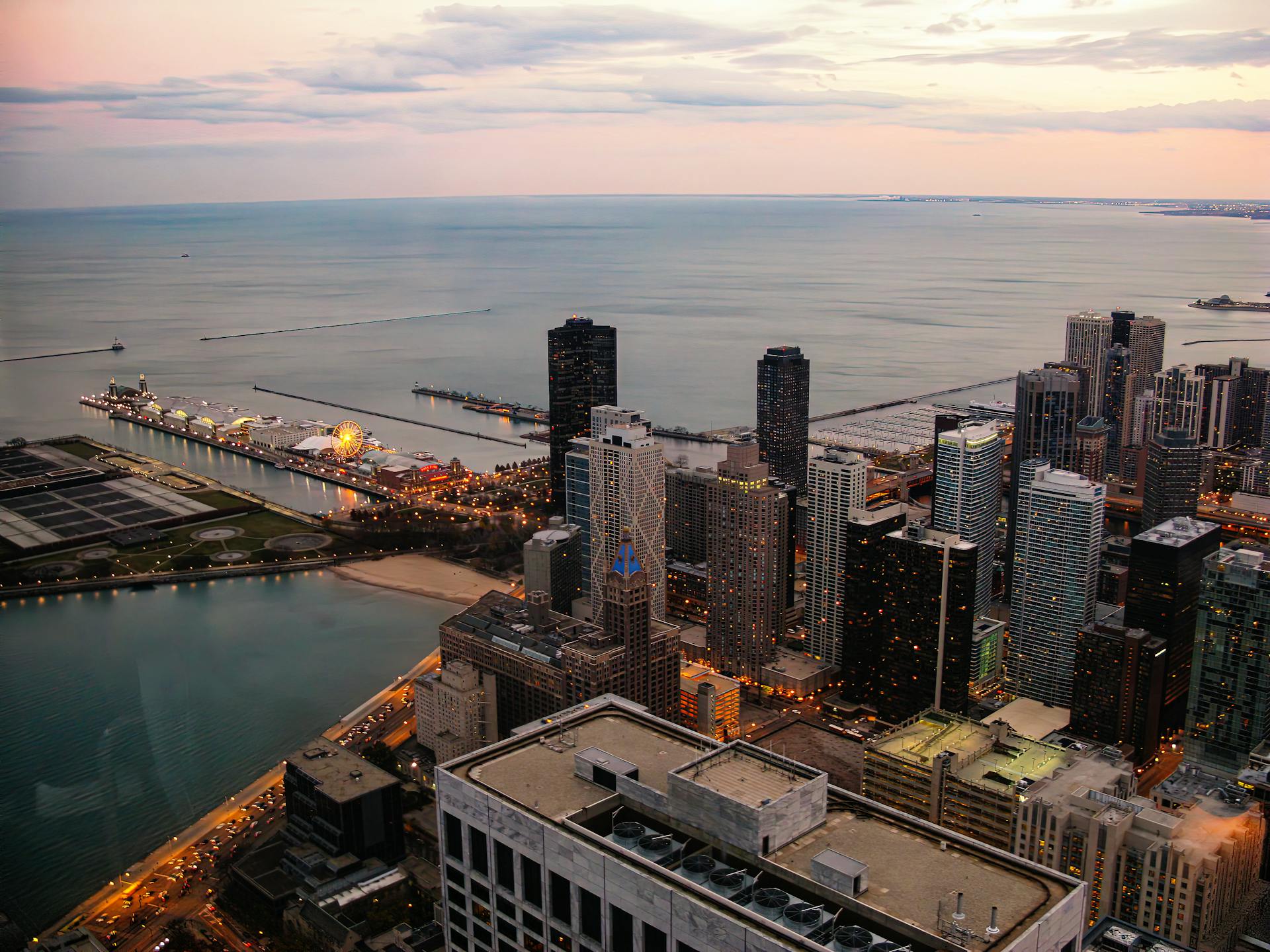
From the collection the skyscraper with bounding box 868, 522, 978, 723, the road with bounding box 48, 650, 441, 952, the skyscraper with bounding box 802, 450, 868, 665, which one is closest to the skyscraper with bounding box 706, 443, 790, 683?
the skyscraper with bounding box 802, 450, 868, 665

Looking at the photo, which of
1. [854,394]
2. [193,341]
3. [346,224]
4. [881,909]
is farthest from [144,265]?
[346,224]

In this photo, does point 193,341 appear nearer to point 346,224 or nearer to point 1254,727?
point 1254,727

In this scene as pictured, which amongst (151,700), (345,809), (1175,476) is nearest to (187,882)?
(345,809)

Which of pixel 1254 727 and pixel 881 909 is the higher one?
pixel 881 909

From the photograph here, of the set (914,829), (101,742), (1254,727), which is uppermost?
(914,829)

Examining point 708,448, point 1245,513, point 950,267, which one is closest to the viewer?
point 1245,513

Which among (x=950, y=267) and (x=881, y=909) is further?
(x=950, y=267)

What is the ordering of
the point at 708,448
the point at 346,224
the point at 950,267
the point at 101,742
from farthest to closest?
the point at 346,224
the point at 950,267
the point at 708,448
the point at 101,742

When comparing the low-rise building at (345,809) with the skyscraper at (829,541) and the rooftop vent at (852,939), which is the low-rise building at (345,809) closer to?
the skyscraper at (829,541)
